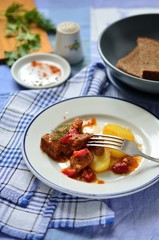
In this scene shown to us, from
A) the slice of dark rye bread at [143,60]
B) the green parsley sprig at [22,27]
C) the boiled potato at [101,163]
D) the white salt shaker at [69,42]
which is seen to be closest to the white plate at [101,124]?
the boiled potato at [101,163]

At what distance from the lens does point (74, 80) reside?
2.47m

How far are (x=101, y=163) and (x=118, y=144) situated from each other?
0.38 ft

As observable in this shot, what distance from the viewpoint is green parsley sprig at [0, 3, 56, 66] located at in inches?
107

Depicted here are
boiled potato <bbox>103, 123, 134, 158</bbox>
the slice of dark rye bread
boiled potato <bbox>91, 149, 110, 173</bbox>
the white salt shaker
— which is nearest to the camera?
boiled potato <bbox>91, 149, 110, 173</bbox>

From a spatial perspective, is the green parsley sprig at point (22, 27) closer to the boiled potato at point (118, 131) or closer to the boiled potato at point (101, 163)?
the boiled potato at point (118, 131)

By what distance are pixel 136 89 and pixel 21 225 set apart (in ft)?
3.42

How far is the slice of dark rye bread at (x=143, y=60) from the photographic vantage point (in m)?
2.21

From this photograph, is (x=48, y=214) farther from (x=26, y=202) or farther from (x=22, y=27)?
(x=22, y=27)

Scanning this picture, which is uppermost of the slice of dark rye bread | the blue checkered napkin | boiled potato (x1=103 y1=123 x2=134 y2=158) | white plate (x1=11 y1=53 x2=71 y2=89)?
the slice of dark rye bread

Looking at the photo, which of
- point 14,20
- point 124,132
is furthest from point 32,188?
point 14,20

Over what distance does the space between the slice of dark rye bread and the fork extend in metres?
0.51

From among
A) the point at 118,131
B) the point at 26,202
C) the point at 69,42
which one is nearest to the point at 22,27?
the point at 69,42

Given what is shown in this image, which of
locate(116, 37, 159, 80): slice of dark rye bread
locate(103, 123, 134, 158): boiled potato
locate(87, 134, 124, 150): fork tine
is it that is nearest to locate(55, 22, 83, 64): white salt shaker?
locate(116, 37, 159, 80): slice of dark rye bread

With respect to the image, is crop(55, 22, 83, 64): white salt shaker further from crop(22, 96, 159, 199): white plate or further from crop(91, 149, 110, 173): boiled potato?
crop(91, 149, 110, 173): boiled potato
